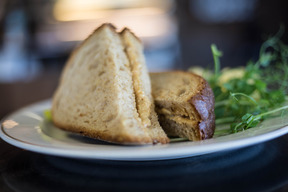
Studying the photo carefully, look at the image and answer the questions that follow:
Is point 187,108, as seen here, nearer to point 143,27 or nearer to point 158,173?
point 158,173

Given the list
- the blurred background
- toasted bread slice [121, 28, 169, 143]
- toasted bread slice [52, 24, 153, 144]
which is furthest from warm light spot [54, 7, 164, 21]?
toasted bread slice [121, 28, 169, 143]

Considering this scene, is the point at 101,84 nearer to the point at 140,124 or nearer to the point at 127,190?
the point at 140,124

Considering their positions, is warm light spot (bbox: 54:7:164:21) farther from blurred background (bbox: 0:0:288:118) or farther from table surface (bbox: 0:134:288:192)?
table surface (bbox: 0:134:288:192)

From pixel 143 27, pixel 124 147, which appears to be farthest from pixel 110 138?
pixel 143 27

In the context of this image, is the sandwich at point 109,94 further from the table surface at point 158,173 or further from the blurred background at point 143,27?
the blurred background at point 143,27

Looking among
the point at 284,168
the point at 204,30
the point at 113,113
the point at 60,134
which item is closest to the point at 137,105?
the point at 113,113
